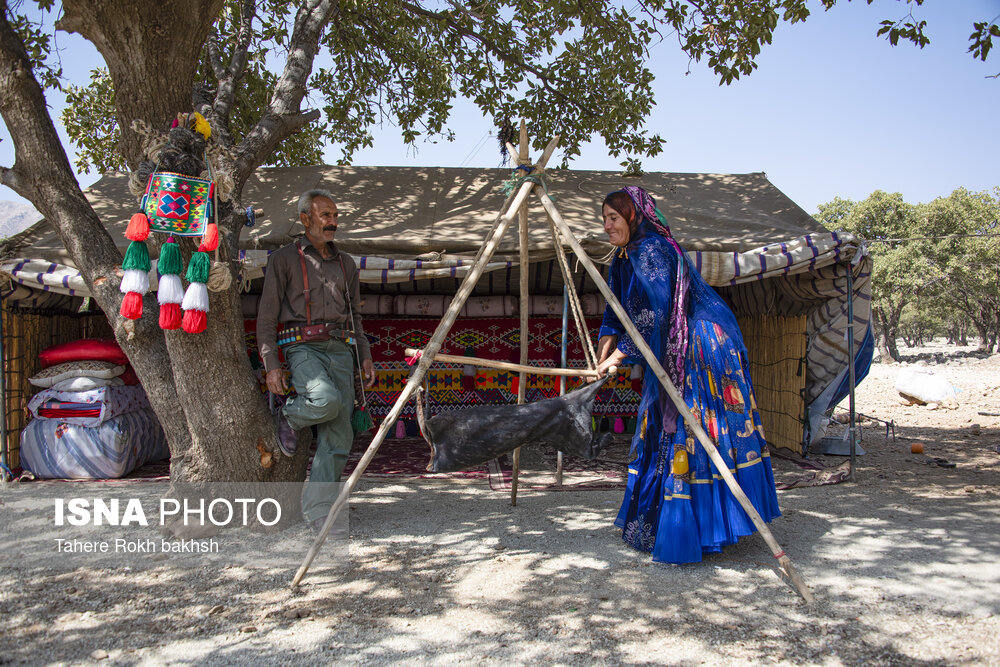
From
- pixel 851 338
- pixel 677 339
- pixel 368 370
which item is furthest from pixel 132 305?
pixel 851 338

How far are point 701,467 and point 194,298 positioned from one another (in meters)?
2.51

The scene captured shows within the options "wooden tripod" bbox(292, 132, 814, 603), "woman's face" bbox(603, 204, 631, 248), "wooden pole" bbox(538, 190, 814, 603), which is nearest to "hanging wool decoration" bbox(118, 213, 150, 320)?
"wooden tripod" bbox(292, 132, 814, 603)

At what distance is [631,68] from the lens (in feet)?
21.7

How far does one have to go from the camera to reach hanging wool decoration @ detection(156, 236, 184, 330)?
2.99 m

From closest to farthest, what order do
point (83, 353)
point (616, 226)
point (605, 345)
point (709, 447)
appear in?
point (709, 447) → point (616, 226) → point (605, 345) → point (83, 353)

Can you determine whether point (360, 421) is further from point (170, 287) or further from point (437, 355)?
point (170, 287)

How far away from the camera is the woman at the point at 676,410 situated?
9.77 feet

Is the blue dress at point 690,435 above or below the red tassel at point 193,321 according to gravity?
below

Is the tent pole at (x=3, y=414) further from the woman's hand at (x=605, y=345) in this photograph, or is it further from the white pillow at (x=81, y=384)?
the woman's hand at (x=605, y=345)

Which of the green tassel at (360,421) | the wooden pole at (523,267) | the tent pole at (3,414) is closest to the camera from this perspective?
the wooden pole at (523,267)

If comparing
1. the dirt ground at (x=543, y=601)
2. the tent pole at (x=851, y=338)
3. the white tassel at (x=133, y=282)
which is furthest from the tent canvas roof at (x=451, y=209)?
the dirt ground at (x=543, y=601)

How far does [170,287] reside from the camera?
299 centimetres

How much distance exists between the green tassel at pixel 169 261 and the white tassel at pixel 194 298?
0.11 metres

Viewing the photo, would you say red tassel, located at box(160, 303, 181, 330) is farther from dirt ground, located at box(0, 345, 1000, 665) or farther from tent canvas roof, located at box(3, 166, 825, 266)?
tent canvas roof, located at box(3, 166, 825, 266)
